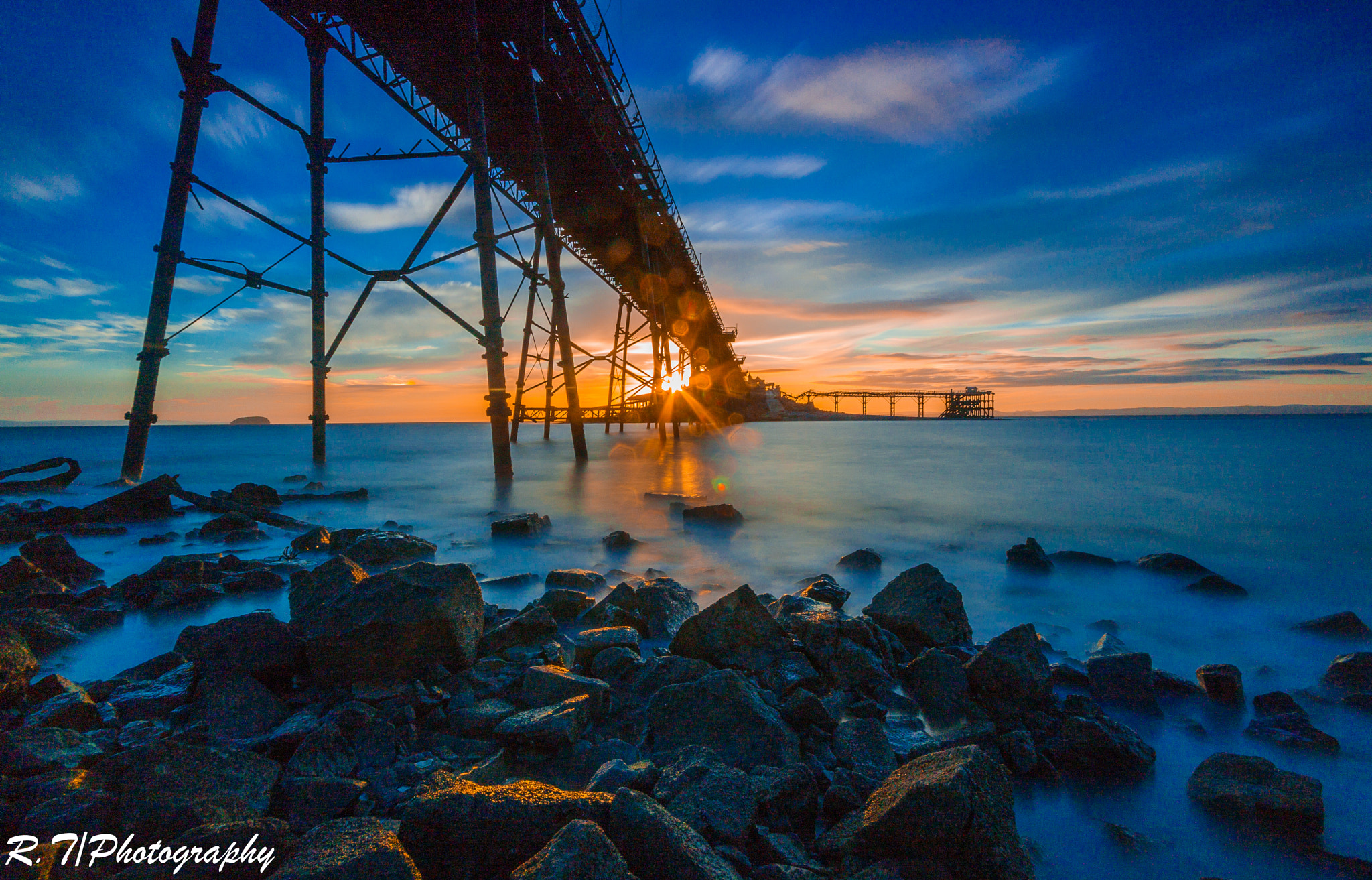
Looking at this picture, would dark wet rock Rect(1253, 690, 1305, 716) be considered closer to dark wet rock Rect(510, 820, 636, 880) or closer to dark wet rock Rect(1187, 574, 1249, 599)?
dark wet rock Rect(1187, 574, 1249, 599)

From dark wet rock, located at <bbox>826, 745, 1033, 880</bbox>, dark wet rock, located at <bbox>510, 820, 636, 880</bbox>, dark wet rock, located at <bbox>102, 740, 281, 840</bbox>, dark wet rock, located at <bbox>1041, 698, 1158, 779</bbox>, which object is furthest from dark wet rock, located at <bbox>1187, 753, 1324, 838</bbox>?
dark wet rock, located at <bbox>102, 740, 281, 840</bbox>

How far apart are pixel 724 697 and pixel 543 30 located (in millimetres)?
12931

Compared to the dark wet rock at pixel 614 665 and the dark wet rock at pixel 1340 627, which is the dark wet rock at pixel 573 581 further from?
the dark wet rock at pixel 1340 627

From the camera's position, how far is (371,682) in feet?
8.43

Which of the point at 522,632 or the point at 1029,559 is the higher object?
the point at 522,632

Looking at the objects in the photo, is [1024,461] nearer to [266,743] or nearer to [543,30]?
[543,30]

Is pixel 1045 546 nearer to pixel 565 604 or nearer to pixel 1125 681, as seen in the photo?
pixel 1125 681

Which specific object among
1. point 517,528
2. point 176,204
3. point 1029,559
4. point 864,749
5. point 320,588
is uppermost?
point 176,204

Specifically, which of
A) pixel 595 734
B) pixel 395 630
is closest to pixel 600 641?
pixel 595 734

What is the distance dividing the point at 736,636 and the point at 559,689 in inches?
38.5

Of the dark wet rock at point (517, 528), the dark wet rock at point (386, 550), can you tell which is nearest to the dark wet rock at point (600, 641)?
the dark wet rock at point (386, 550)

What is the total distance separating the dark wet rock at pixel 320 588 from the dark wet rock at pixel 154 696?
475 millimetres

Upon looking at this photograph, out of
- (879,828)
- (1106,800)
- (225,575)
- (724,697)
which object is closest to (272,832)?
(724,697)

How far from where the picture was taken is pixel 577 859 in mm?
1315
